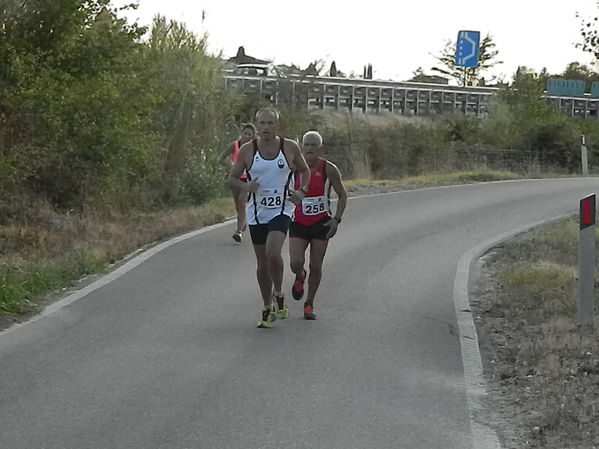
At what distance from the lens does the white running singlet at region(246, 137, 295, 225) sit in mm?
9773

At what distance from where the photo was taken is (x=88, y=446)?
6215 mm

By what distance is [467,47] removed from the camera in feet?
159

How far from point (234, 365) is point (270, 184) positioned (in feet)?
6.55

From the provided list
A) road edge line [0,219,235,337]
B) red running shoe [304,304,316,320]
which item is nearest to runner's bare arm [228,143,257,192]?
red running shoe [304,304,316,320]

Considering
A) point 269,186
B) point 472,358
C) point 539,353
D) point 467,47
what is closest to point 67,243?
point 269,186

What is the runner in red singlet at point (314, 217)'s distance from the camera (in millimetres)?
→ 10445

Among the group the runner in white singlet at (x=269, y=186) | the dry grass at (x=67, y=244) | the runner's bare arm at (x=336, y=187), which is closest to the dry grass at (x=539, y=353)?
the runner's bare arm at (x=336, y=187)

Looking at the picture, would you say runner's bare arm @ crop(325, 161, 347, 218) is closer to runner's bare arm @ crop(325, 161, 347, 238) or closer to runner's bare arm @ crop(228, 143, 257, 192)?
runner's bare arm @ crop(325, 161, 347, 238)

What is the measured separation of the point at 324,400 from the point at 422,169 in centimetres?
2884

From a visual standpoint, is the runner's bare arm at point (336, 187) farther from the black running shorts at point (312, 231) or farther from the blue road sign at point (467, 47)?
the blue road sign at point (467, 47)

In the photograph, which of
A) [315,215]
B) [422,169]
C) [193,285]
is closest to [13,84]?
[193,285]

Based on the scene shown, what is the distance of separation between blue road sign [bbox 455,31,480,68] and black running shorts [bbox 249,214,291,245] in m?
38.7

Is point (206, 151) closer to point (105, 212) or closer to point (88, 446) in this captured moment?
point (105, 212)

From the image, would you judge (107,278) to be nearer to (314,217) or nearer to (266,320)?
(314,217)
